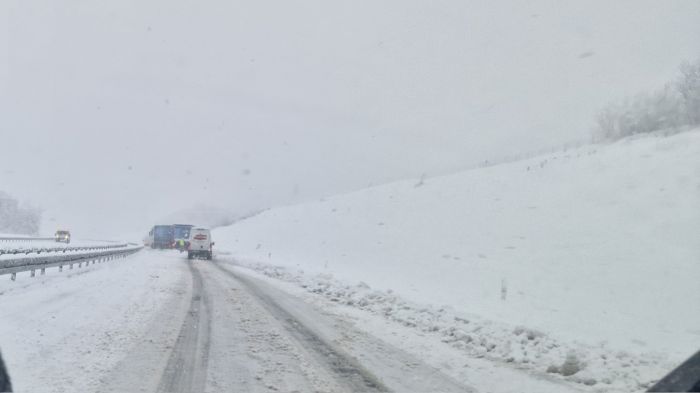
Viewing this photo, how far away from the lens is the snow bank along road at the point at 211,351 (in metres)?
6.78

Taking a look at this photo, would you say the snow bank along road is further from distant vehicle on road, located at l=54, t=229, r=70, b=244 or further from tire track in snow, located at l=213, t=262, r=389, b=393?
distant vehicle on road, located at l=54, t=229, r=70, b=244

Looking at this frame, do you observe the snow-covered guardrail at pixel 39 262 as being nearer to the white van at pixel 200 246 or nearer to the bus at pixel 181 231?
the white van at pixel 200 246

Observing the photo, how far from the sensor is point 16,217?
96562 millimetres

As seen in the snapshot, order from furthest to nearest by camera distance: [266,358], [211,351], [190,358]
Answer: [211,351] < [266,358] < [190,358]

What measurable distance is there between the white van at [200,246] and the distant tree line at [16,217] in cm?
6611

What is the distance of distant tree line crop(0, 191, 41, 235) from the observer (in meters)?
93.7

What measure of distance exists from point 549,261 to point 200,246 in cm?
2824

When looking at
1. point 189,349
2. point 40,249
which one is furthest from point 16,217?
point 189,349

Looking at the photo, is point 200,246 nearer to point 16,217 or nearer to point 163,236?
point 163,236

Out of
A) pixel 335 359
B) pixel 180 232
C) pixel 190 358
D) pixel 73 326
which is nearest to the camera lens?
pixel 190 358

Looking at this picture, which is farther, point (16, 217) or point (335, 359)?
point (16, 217)

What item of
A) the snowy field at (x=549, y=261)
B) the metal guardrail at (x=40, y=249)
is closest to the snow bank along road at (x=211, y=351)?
the snowy field at (x=549, y=261)

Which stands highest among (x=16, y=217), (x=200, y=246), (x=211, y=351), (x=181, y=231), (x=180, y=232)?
(x=16, y=217)

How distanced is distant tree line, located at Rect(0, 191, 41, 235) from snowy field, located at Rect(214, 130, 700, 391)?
69.8 m
